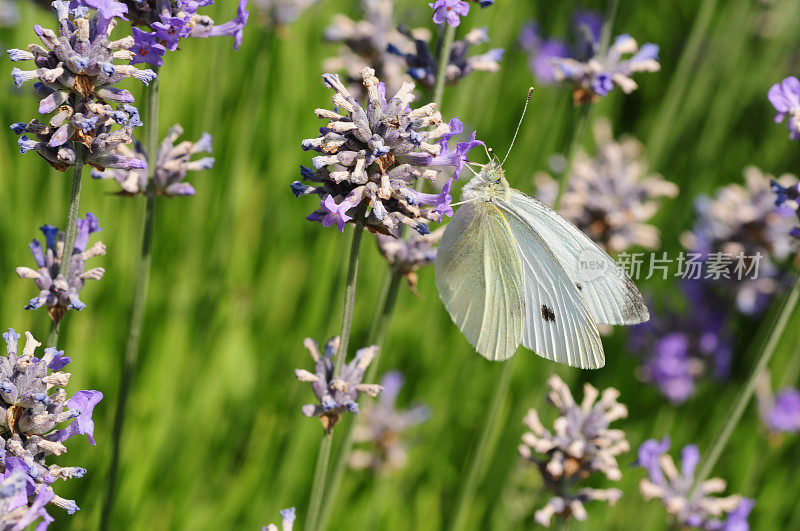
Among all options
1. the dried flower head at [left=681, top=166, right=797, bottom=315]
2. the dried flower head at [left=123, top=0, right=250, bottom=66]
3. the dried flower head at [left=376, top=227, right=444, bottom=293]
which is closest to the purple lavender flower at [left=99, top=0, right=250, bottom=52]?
the dried flower head at [left=123, top=0, right=250, bottom=66]

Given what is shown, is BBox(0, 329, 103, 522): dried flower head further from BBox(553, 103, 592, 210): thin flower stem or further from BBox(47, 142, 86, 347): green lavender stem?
BBox(553, 103, 592, 210): thin flower stem

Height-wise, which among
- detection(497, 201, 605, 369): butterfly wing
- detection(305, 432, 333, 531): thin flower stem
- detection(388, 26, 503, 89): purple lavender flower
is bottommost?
detection(305, 432, 333, 531): thin flower stem

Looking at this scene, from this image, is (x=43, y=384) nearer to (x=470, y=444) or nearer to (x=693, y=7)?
(x=470, y=444)

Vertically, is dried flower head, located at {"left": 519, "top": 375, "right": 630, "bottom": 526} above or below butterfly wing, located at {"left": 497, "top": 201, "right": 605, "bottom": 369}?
below

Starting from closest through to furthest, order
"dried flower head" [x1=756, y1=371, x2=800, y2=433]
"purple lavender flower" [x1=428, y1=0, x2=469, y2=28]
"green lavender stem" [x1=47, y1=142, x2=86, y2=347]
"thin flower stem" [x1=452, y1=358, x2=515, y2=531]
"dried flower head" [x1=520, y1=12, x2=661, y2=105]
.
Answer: "green lavender stem" [x1=47, y1=142, x2=86, y2=347], "purple lavender flower" [x1=428, y1=0, x2=469, y2=28], "dried flower head" [x1=520, y1=12, x2=661, y2=105], "thin flower stem" [x1=452, y1=358, x2=515, y2=531], "dried flower head" [x1=756, y1=371, x2=800, y2=433]

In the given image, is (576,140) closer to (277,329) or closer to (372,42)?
(372,42)

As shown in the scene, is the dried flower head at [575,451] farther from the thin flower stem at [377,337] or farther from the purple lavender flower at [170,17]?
the purple lavender flower at [170,17]

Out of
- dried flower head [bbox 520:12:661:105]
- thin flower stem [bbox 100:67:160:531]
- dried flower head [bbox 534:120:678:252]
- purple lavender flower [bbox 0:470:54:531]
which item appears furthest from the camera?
dried flower head [bbox 534:120:678:252]
